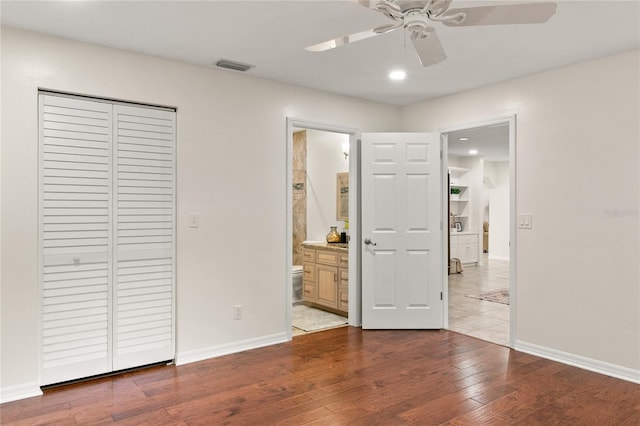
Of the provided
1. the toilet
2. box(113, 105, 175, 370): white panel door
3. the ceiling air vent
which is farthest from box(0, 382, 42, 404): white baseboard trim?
the toilet

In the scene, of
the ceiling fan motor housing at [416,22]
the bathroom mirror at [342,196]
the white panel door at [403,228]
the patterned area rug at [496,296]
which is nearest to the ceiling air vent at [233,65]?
the white panel door at [403,228]

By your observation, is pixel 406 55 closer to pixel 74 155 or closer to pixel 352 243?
pixel 352 243

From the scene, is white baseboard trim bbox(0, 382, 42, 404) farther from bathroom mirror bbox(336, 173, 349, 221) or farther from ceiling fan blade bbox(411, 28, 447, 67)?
bathroom mirror bbox(336, 173, 349, 221)

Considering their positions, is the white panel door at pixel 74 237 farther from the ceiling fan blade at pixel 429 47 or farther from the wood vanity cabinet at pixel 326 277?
the wood vanity cabinet at pixel 326 277

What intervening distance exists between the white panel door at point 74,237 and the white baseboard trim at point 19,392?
0.28ft

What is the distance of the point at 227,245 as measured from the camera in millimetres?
3871

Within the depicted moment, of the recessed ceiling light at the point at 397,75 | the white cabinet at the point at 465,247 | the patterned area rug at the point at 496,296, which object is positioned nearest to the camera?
the recessed ceiling light at the point at 397,75

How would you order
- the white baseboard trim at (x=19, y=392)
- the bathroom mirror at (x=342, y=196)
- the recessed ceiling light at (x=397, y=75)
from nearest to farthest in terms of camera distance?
the white baseboard trim at (x=19, y=392) < the recessed ceiling light at (x=397, y=75) < the bathroom mirror at (x=342, y=196)

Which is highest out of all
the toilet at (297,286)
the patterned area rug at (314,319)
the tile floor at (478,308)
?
the toilet at (297,286)

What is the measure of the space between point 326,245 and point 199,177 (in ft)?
7.36

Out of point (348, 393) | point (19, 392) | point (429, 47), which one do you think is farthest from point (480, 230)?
point (19, 392)

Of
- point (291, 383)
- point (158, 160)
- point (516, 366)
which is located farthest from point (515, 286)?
point (158, 160)

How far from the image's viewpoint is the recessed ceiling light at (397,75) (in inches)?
153

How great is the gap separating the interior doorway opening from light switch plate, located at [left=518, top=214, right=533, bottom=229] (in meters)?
0.07
